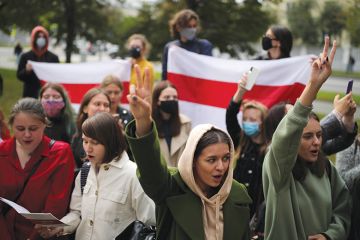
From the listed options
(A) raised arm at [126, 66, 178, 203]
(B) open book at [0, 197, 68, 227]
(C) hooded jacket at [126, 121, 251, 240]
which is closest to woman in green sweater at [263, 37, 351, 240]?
(C) hooded jacket at [126, 121, 251, 240]

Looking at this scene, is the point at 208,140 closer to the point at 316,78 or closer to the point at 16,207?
the point at 316,78

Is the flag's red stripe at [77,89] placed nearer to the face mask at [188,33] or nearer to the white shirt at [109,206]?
the face mask at [188,33]

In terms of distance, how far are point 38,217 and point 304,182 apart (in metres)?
1.72

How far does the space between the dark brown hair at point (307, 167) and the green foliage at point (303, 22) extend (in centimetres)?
3346

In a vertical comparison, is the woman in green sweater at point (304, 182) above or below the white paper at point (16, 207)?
above

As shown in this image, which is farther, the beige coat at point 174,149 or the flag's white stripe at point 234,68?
the flag's white stripe at point 234,68

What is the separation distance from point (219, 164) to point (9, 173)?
1689 millimetres

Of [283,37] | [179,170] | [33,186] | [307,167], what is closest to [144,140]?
[179,170]

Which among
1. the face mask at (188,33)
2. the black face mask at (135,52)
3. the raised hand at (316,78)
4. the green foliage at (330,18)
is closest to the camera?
the raised hand at (316,78)

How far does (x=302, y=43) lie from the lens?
46.4 m

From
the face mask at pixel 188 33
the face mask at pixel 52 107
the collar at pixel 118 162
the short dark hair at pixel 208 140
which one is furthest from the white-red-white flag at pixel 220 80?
the short dark hair at pixel 208 140

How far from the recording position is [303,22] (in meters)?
42.5

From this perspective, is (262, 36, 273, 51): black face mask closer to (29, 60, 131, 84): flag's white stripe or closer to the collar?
(29, 60, 131, 84): flag's white stripe

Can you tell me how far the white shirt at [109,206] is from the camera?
418 cm
